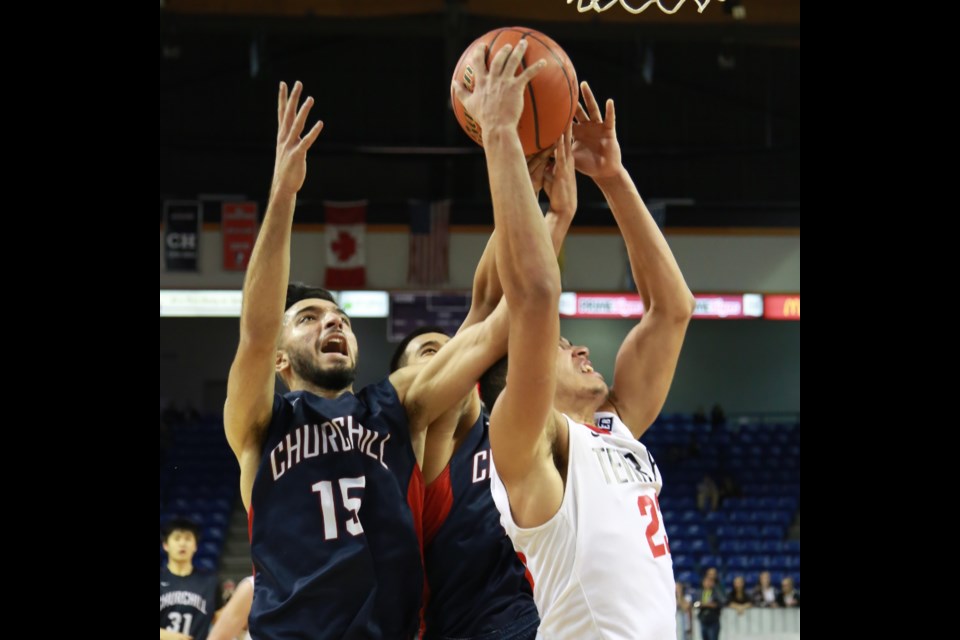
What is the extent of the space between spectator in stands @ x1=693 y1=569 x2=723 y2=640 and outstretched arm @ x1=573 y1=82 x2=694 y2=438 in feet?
28.2

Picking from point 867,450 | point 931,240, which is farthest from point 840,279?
point 867,450

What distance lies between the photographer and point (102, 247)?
8.91 ft

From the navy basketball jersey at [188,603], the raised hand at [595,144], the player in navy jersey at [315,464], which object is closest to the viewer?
the player in navy jersey at [315,464]

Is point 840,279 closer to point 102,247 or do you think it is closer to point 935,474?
point 935,474

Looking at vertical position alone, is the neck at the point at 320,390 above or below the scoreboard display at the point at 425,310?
below

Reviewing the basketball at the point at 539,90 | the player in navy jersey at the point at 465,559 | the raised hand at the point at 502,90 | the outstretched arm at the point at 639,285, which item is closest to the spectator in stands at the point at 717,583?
the outstretched arm at the point at 639,285

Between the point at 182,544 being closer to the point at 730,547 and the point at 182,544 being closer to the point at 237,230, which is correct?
the point at 730,547

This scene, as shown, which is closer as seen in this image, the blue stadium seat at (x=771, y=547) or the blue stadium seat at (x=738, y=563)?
the blue stadium seat at (x=738, y=563)

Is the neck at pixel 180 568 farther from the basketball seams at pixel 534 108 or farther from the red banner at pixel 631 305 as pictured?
the red banner at pixel 631 305

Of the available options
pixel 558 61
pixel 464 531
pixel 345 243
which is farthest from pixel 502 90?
pixel 345 243

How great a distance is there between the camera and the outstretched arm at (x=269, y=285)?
313cm


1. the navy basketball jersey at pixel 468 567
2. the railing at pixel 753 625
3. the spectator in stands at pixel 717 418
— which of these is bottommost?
the railing at pixel 753 625

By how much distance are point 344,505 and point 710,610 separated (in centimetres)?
987

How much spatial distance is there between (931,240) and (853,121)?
49 centimetres
